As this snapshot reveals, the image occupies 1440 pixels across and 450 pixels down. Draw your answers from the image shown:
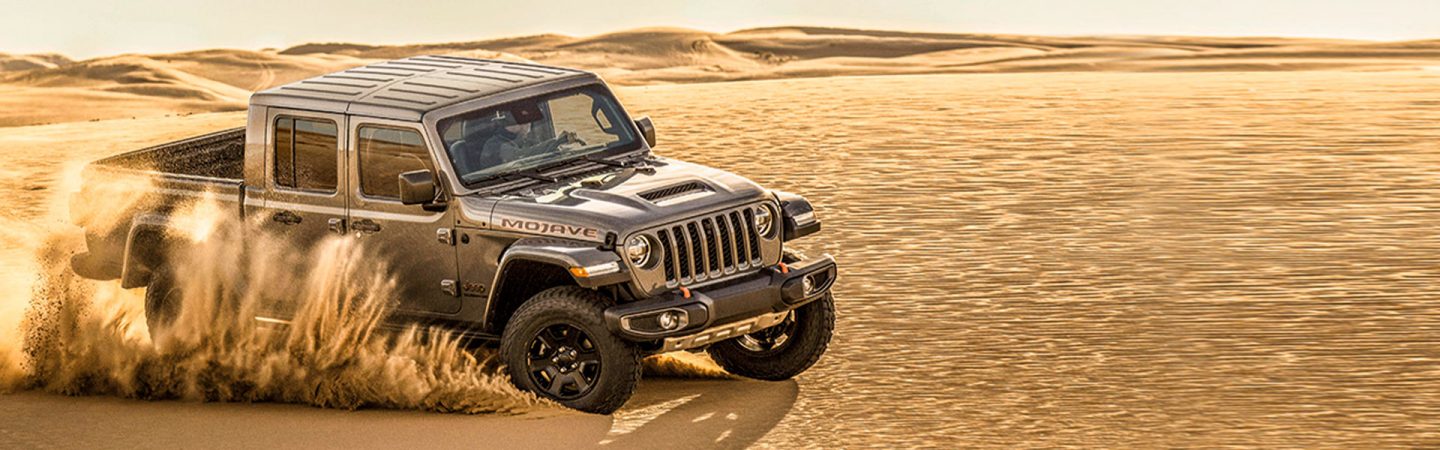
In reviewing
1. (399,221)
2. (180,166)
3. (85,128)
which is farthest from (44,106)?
(399,221)

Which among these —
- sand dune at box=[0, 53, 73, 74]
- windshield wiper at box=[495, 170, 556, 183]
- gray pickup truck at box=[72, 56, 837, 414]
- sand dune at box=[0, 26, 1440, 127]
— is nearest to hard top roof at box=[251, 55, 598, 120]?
gray pickup truck at box=[72, 56, 837, 414]

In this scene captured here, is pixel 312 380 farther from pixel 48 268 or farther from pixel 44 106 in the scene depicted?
pixel 44 106

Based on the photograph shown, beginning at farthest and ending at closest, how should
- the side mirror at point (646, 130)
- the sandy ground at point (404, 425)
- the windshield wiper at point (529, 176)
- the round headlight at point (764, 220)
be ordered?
the side mirror at point (646, 130), the windshield wiper at point (529, 176), the round headlight at point (764, 220), the sandy ground at point (404, 425)

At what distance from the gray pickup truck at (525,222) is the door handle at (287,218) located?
0.01m

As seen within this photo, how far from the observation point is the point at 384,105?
1148 centimetres

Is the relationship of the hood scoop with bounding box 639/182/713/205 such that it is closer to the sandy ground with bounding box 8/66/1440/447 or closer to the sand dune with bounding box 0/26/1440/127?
the sandy ground with bounding box 8/66/1440/447

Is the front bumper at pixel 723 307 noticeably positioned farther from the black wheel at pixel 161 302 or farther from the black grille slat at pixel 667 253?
the black wheel at pixel 161 302

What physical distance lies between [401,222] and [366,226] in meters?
0.26

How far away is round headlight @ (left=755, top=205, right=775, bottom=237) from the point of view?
11.2 meters

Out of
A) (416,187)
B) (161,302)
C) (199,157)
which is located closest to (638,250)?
(416,187)

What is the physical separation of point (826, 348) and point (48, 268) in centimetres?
493

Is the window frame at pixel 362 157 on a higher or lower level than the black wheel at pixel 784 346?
higher

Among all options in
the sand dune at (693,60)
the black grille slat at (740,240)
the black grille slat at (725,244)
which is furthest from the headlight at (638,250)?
the sand dune at (693,60)

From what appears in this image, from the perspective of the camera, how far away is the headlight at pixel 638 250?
10.4 meters
